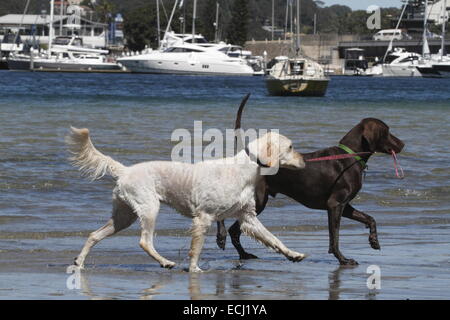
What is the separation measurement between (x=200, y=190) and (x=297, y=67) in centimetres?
4589

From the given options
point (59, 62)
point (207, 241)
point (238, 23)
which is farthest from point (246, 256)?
point (238, 23)

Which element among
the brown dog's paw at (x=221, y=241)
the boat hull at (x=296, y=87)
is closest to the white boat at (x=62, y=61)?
the boat hull at (x=296, y=87)

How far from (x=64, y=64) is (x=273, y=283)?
94.0 meters

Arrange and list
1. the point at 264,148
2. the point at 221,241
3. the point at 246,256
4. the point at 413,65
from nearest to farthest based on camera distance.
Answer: the point at 264,148
the point at 246,256
the point at 221,241
the point at 413,65

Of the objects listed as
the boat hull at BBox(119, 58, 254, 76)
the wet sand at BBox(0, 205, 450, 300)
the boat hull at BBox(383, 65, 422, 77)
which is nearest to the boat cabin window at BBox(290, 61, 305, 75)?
the boat hull at BBox(119, 58, 254, 76)

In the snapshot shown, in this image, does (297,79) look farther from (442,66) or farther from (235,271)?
(442,66)

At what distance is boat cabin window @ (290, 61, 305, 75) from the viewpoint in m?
52.7

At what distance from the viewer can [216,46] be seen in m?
100

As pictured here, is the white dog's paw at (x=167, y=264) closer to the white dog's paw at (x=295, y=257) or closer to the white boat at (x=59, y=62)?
the white dog's paw at (x=295, y=257)

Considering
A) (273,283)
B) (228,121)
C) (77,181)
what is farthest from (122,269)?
(228,121)

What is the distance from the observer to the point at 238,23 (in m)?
142

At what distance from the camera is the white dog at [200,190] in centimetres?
824

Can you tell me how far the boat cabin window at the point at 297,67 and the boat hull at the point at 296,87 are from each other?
4.34 feet
